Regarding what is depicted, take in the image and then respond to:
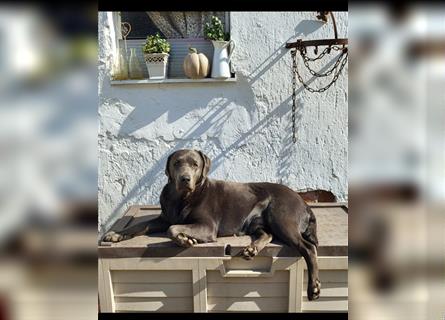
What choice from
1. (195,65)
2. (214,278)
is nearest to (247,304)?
(214,278)

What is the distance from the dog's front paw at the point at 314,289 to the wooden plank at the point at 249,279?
10 centimetres

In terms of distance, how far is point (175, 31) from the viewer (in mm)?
3035

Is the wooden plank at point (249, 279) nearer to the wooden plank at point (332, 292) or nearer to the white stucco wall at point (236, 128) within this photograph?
the wooden plank at point (332, 292)

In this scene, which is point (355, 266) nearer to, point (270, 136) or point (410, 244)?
point (410, 244)

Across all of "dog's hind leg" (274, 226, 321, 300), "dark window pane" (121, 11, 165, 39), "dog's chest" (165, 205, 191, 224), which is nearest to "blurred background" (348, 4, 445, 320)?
"dog's hind leg" (274, 226, 321, 300)

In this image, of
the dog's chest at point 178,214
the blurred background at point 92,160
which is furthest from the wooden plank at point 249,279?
the blurred background at point 92,160

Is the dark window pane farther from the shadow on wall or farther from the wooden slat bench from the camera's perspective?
the wooden slat bench

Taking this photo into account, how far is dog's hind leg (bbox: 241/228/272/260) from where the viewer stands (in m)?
1.61

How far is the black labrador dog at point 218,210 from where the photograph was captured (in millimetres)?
1744

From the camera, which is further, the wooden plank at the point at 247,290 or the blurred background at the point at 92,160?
the wooden plank at the point at 247,290

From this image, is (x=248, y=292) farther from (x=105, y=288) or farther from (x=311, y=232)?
(x=105, y=288)

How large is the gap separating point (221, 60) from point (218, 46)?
103 mm

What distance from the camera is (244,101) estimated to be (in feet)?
9.99

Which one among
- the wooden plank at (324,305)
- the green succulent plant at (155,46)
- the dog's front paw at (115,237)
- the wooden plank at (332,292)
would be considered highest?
the green succulent plant at (155,46)
